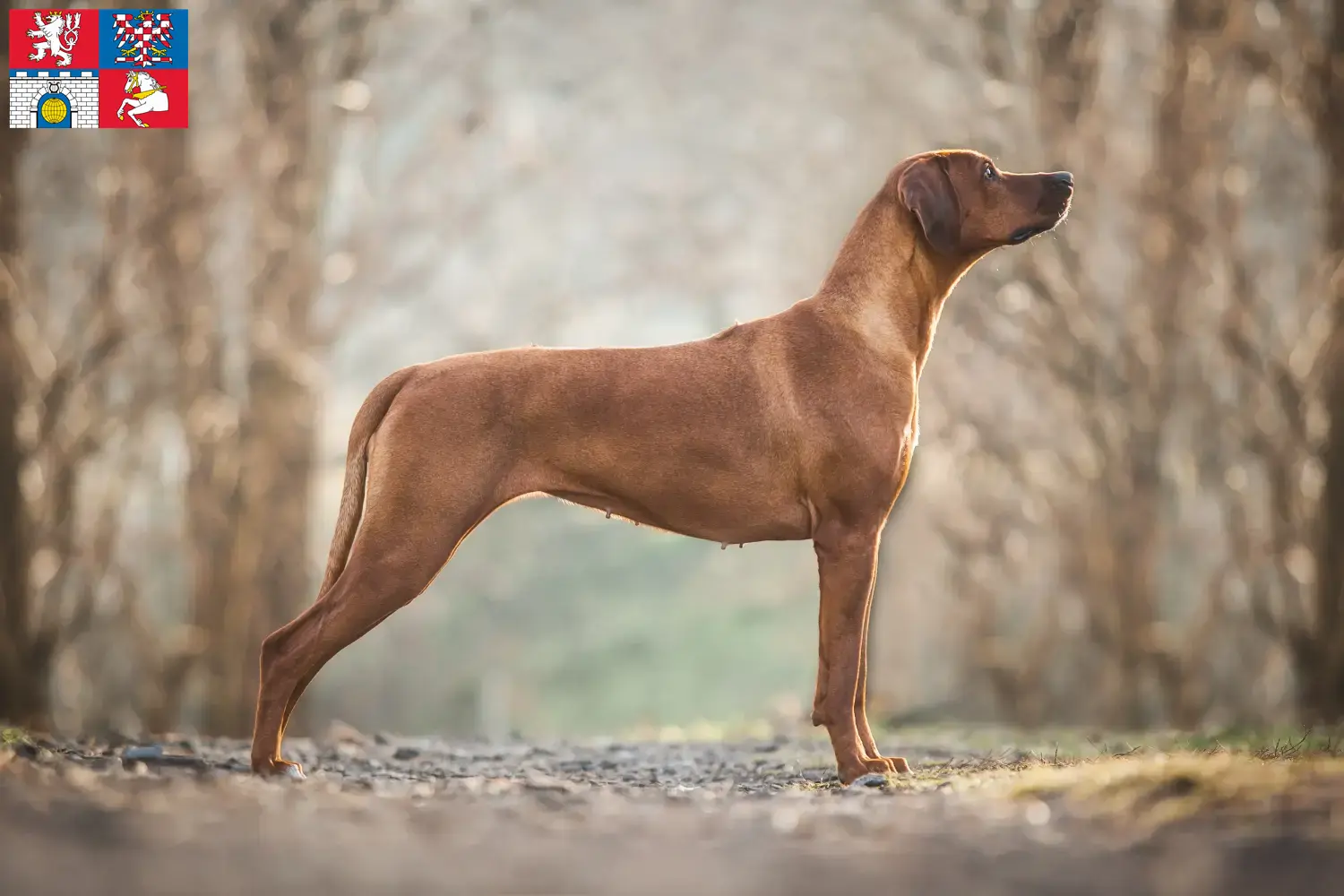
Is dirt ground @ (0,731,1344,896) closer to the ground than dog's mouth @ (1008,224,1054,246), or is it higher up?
closer to the ground

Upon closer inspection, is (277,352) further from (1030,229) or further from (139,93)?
(1030,229)

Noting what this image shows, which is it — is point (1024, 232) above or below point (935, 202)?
below

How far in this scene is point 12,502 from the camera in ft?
38.1

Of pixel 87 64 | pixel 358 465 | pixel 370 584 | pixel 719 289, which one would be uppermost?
pixel 87 64

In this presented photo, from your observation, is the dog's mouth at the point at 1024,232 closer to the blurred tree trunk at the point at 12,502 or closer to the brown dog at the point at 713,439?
the brown dog at the point at 713,439

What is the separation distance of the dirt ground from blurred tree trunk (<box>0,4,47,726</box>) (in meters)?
6.84

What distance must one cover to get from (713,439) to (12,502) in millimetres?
7873

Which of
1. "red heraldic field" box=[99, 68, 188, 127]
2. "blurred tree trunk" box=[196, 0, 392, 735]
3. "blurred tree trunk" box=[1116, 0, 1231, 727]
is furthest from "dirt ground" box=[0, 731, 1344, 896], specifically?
"blurred tree trunk" box=[1116, 0, 1231, 727]

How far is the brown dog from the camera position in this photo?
5855 mm

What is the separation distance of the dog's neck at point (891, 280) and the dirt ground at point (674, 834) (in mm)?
2162

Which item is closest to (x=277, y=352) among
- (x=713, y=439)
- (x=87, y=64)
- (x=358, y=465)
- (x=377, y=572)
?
(x=87, y=64)

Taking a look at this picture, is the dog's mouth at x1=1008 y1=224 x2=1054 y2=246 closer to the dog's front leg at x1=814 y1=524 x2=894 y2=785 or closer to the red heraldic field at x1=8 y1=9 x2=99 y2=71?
the dog's front leg at x1=814 y1=524 x2=894 y2=785

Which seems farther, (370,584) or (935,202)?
(935,202)

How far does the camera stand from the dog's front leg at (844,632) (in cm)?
600
